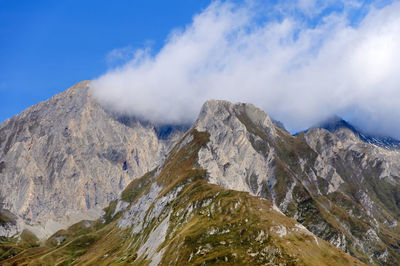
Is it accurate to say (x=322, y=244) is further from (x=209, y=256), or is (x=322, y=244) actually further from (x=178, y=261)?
(x=178, y=261)

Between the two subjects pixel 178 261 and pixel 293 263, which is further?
pixel 178 261

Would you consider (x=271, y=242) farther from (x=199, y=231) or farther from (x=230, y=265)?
(x=199, y=231)

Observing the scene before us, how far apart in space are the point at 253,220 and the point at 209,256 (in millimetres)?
33582

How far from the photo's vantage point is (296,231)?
598ft

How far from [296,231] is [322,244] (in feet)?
43.5

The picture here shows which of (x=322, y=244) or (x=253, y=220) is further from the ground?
(x=253, y=220)

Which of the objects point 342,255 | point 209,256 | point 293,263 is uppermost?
point 209,256

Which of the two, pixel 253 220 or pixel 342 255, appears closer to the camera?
pixel 342 255

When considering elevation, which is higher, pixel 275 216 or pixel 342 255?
pixel 275 216

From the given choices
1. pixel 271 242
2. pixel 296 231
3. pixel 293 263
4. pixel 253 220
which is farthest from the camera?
pixel 253 220

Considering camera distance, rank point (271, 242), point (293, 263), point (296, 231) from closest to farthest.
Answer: point (293, 263) → point (271, 242) → point (296, 231)

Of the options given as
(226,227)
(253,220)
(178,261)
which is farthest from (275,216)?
(178,261)

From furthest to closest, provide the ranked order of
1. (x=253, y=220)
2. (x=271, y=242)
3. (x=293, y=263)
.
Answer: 1. (x=253, y=220)
2. (x=271, y=242)
3. (x=293, y=263)

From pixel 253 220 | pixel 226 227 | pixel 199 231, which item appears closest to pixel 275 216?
pixel 253 220
